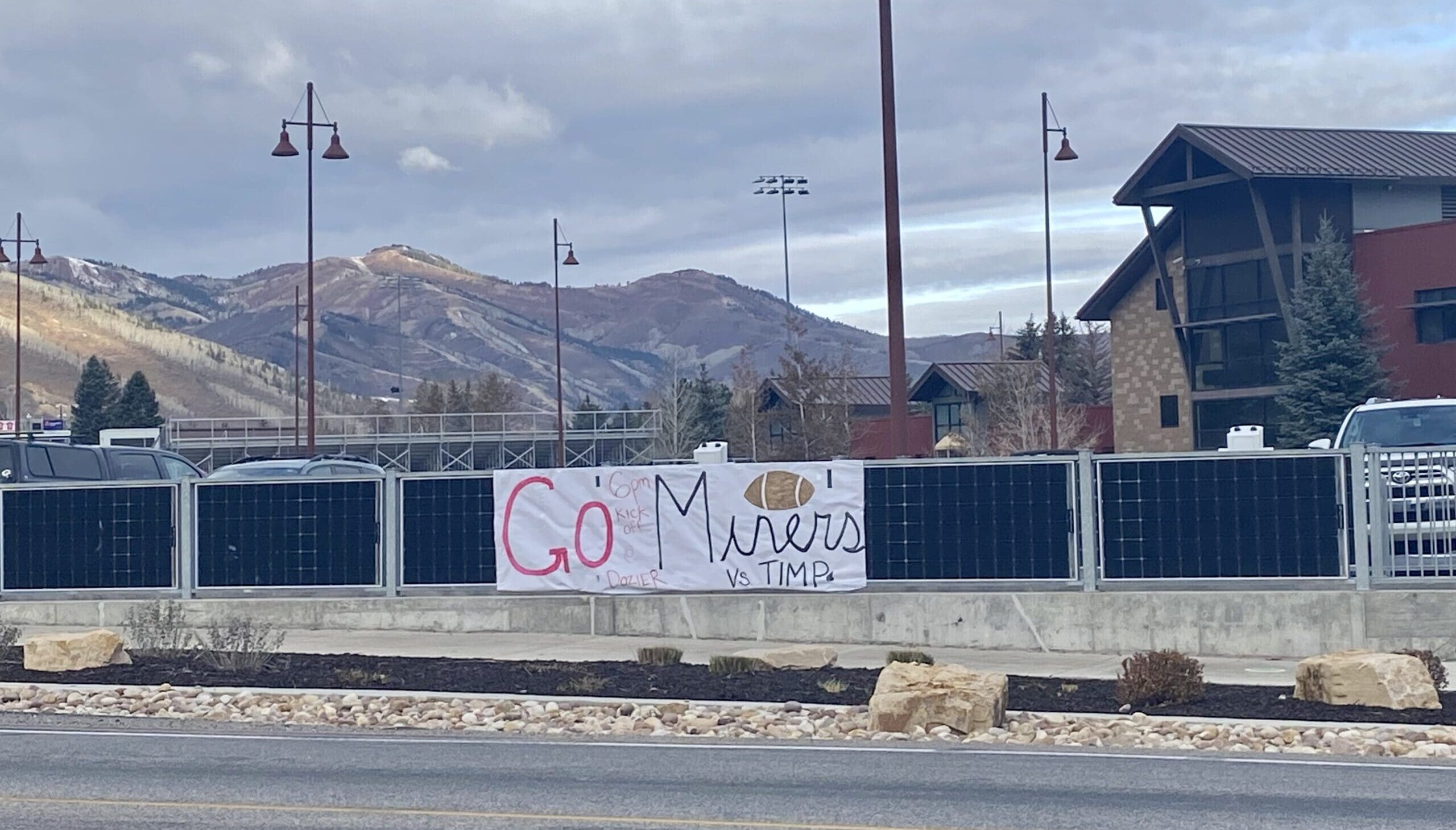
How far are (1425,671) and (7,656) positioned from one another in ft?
40.6

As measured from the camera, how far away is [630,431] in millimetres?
81375

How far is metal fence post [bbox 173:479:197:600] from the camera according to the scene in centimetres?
1895

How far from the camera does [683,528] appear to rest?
17656 mm

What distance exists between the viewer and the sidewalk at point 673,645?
49.3 feet

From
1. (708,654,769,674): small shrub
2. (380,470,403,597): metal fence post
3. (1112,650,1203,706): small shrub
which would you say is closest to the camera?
(1112,650,1203,706): small shrub

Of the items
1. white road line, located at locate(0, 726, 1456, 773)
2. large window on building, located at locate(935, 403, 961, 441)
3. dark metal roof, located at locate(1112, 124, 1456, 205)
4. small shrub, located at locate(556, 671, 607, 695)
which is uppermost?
dark metal roof, located at locate(1112, 124, 1456, 205)

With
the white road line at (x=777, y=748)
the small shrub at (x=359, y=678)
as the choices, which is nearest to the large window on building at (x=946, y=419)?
the small shrub at (x=359, y=678)

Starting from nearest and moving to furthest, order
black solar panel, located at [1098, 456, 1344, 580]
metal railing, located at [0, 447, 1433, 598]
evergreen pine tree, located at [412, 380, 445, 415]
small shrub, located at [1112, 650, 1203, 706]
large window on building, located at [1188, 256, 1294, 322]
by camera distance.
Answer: small shrub, located at [1112, 650, 1203, 706] → metal railing, located at [0, 447, 1433, 598] → black solar panel, located at [1098, 456, 1344, 580] → large window on building, located at [1188, 256, 1294, 322] → evergreen pine tree, located at [412, 380, 445, 415]

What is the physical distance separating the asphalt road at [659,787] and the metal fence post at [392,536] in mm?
6330

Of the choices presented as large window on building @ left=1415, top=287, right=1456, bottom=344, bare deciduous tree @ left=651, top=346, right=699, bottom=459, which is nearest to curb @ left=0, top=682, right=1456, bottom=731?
large window on building @ left=1415, top=287, right=1456, bottom=344

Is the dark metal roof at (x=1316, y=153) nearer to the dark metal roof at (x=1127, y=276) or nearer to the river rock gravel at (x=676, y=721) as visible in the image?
the dark metal roof at (x=1127, y=276)

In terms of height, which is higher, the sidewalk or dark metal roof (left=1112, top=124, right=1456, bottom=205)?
dark metal roof (left=1112, top=124, right=1456, bottom=205)

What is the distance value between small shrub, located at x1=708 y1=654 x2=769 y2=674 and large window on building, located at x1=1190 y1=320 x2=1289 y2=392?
1598 inches

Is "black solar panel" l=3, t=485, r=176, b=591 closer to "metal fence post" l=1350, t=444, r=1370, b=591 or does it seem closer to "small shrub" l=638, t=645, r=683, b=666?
"small shrub" l=638, t=645, r=683, b=666
